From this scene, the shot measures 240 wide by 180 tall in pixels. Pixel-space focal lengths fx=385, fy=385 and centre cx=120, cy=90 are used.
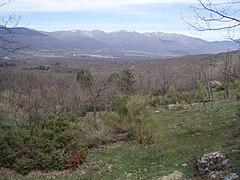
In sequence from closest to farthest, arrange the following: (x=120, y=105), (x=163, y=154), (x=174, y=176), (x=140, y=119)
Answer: (x=174, y=176)
(x=163, y=154)
(x=140, y=119)
(x=120, y=105)

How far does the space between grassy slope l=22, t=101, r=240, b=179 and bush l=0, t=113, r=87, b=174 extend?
4.46ft

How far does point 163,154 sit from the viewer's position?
17750mm

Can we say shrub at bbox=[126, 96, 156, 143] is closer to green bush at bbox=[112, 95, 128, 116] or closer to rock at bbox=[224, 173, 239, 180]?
green bush at bbox=[112, 95, 128, 116]

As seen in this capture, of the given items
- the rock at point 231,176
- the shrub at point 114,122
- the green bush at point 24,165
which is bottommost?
the green bush at point 24,165

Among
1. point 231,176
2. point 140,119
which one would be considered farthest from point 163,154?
point 231,176

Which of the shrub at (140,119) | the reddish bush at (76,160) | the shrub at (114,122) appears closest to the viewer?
the reddish bush at (76,160)

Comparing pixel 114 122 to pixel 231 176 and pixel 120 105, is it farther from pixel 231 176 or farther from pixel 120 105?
pixel 231 176

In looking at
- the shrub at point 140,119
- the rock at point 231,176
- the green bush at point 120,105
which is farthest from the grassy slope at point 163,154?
the green bush at point 120,105

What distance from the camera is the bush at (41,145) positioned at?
19.3 meters

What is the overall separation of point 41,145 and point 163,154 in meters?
7.03

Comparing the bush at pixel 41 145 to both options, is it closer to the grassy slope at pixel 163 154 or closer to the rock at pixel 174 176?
Result: the grassy slope at pixel 163 154

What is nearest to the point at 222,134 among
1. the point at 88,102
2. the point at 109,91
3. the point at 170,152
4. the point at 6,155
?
the point at 170,152

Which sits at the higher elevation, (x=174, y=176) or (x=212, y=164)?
(x=212, y=164)

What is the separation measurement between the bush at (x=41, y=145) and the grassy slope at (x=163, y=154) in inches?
53.5
